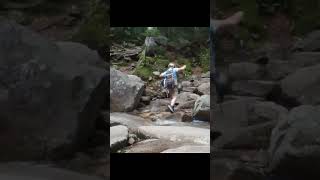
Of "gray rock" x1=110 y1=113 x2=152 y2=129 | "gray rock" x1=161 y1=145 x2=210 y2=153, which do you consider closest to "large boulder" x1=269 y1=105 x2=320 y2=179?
"gray rock" x1=161 y1=145 x2=210 y2=153

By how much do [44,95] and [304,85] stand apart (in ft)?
6.78

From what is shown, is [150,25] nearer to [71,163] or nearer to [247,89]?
[247,89]

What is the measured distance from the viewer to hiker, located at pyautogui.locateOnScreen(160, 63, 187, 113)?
14.1ft

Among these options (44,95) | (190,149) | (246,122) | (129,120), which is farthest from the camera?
(129,120)

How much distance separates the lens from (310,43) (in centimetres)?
403

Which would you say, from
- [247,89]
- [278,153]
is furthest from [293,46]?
[278,153]

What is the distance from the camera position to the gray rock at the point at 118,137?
13.4ft

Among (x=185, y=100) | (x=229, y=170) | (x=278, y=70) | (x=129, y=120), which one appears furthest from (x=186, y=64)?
(x=229, y=170)

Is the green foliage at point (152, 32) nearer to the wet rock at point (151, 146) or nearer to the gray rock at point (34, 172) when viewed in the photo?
the wet rock at point (151, 146)

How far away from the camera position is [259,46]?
4035 millimetres

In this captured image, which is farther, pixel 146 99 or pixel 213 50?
pixel 146 99

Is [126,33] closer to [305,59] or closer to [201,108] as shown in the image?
[201,108]

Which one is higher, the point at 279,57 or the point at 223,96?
the point at 279,57

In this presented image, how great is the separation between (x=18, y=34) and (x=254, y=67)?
1.91 meters
